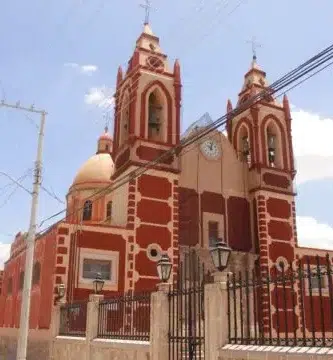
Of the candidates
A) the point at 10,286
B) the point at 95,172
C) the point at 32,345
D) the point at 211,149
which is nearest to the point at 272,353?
the point at 32,345

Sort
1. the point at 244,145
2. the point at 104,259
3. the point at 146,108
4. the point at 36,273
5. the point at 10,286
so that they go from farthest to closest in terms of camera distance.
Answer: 1. the point at 244,145
2. the point at 10,286
3. the point at 146,108
4. the point at 36,273
5. the point at 104,259

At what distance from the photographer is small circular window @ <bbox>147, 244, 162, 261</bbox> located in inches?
950

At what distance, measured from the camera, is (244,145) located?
104ft

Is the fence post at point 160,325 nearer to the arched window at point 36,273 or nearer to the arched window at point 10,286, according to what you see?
the arched window at point 36,273

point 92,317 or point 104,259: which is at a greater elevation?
point 104,259

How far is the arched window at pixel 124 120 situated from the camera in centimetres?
2795

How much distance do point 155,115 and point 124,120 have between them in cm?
209

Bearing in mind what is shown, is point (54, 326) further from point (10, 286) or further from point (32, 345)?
point (10, 286)

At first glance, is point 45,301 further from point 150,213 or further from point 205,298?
point 205,298

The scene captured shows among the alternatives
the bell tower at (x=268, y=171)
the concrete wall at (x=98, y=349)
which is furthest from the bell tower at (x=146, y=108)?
the concrete wall at (x=98, y=349)

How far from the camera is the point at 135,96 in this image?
2678cm

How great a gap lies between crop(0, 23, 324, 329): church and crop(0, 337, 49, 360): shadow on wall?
3.20 feet

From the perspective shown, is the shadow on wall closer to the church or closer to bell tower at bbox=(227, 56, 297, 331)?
the church

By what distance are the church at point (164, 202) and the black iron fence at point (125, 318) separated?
6.97 metres
